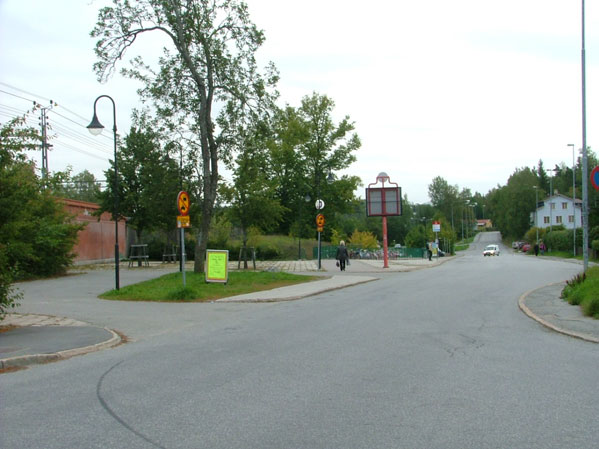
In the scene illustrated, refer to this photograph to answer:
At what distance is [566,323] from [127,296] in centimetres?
1306

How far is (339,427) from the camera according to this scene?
203 inches

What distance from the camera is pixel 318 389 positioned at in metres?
6.50

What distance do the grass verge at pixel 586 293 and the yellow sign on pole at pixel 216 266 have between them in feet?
36.6

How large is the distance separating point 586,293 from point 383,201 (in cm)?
2690

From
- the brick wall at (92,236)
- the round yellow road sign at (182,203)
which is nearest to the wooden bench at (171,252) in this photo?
the brick wall at (92,236)

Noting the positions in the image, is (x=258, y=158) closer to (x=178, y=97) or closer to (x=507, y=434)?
(x=178, y=97)

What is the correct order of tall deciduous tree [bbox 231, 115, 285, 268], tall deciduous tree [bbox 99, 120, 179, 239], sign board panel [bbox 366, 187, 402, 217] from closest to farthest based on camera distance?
tall deciduous tree [bbox 231, 115, 285, 268]
tall deciduous tree [bbox 99, 120, 179, 239]
sign board panel [bbox 366, 187, 402, 217]

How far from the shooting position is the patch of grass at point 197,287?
17.8 meters

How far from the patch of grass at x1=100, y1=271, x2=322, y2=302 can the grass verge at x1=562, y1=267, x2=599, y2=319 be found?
10044 millimetres

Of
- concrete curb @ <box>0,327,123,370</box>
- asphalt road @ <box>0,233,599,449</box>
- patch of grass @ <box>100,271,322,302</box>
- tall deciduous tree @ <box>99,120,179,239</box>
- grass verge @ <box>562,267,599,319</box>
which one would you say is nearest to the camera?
asphalt road @ <box>0,233,599,449</box>

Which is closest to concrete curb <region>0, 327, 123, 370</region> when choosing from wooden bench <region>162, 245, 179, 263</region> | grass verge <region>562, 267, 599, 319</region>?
grass verge <region>562, 267, 599, 319</region>

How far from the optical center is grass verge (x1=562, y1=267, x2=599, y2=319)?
11.9 metres

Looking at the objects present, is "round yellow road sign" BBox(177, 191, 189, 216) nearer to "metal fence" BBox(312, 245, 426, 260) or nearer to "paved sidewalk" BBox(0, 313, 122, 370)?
"paved sidewalk" BBox(0, 313, 122, 370)

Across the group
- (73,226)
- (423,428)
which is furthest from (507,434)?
(73,226)
